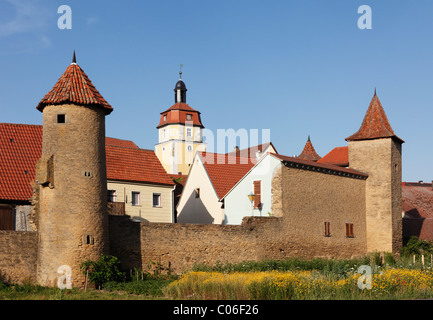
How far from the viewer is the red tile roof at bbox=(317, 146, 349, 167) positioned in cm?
4308

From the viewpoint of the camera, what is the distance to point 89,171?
23.3 meters

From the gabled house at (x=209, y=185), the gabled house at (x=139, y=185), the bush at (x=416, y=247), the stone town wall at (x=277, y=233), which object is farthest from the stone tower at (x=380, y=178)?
the gabled house at (x=139, y=185)

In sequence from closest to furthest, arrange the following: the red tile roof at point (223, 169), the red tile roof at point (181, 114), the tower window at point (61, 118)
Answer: the tower window at point (61, 118) → the red tile roof at point (223, 169) → the red tile roof at point (181, 114)

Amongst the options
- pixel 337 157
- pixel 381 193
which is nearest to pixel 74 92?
pixel 381 193

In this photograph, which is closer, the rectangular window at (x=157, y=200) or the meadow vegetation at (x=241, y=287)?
the meadow vegetation at (x=241, y=287)

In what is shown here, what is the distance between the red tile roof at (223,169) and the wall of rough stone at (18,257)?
55.7 ft

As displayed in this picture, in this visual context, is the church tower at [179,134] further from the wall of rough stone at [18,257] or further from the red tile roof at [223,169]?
the wall of rough stone at [18,257]

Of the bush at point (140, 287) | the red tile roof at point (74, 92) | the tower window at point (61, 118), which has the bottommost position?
the bush at point (140, 287)

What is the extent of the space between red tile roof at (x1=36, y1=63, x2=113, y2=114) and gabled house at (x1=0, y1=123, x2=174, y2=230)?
440 cm

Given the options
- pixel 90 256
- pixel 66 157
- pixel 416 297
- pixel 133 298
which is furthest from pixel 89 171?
pixel 416 297

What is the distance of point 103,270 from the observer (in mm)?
22938

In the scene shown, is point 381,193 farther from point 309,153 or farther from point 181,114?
point 181,114

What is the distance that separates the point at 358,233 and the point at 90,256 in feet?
61.7

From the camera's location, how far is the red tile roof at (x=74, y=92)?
2330 cm
